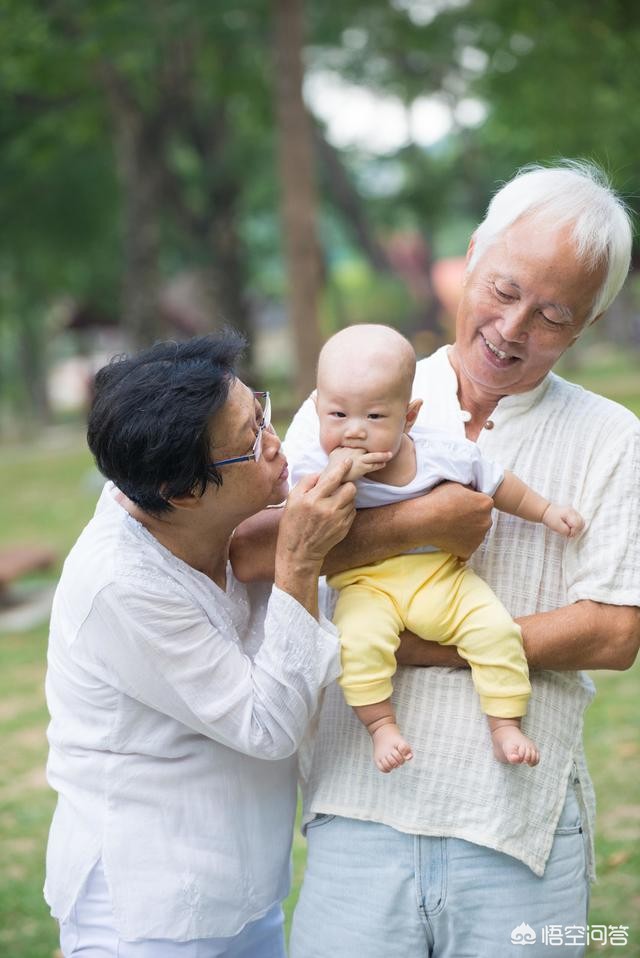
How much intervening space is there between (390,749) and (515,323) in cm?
95

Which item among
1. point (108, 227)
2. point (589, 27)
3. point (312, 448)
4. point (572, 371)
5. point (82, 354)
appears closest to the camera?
point (312, 448)

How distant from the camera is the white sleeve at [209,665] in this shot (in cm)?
232

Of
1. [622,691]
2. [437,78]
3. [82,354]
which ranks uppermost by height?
[437,78]

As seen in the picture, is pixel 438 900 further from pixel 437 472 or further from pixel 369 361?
pixel 369 361

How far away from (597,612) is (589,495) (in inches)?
9.9

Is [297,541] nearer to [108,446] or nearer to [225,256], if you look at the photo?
[108,446]

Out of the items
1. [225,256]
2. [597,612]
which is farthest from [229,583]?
[225,256]

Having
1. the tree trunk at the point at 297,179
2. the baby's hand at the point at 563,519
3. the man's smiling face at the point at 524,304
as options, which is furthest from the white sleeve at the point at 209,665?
the tree trunk at the point at 297,179

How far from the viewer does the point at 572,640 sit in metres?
2.38

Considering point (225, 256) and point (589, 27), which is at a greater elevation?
point (589, 27)

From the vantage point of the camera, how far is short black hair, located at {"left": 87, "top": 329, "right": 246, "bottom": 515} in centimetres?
231

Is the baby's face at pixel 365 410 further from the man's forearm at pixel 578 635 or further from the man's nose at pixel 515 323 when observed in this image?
the man's forearm at pixel 578 635

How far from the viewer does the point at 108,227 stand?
24.8 m

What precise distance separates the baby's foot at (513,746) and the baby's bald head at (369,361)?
725 mm
